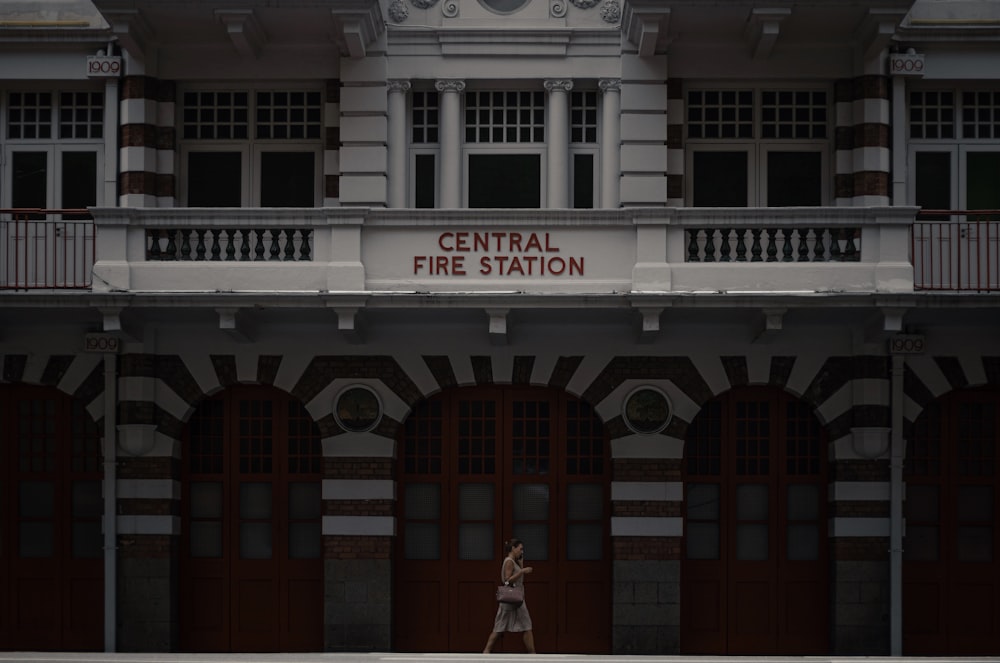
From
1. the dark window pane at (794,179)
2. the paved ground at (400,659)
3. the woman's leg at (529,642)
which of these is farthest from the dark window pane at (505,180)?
the paved ground at (400,659)

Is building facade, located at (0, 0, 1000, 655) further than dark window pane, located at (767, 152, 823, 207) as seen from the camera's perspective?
No

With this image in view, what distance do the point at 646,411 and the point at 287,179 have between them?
20.8 ft

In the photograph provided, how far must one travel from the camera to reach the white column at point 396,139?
859 inches

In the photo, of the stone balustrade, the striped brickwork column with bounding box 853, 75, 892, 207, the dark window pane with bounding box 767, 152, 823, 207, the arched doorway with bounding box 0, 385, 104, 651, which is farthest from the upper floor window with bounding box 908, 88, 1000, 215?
the arched doorway with bounding box 0, 385, 104, 651

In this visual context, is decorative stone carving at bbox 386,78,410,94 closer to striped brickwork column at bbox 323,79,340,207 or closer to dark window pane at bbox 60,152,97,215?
striped brickwork column at bbox 323,79,340,207

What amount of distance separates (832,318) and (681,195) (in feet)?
9.42

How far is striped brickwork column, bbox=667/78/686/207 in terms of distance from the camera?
71.6ft

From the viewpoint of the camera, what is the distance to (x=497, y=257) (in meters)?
20.6

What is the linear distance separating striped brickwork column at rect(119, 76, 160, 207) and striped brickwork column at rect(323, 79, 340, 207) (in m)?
2.52

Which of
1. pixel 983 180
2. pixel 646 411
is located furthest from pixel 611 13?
pixel 983 180

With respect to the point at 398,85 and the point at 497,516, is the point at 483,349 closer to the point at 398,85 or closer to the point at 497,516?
the point at 497,516

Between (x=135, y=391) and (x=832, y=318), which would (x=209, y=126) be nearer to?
(x=135, y=391)

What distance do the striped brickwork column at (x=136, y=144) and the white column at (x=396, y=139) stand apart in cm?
346

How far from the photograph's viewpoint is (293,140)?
22.2 meters
